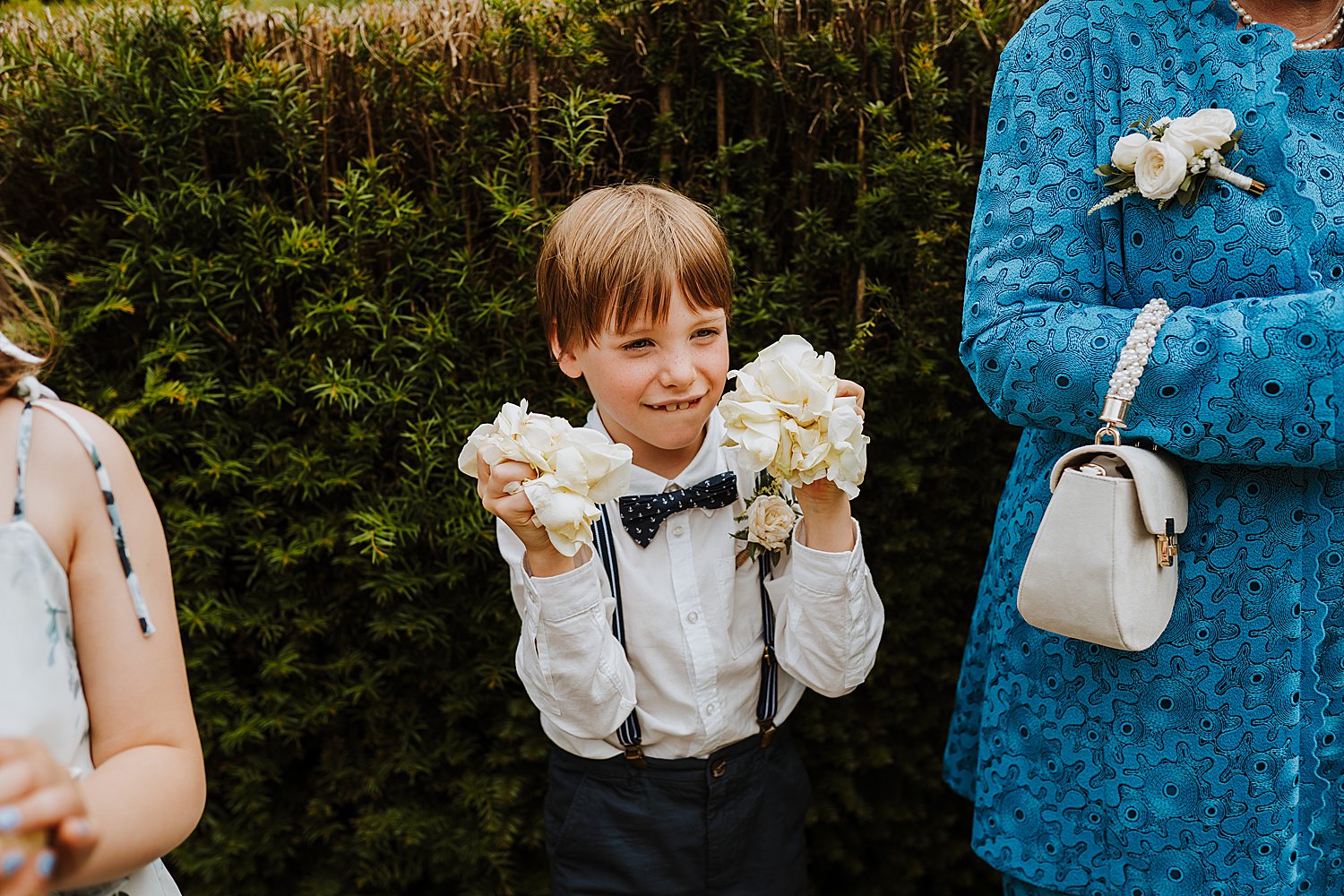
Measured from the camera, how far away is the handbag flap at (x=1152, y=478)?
176cm

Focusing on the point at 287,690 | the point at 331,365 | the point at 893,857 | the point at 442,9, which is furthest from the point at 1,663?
the point at 893,857

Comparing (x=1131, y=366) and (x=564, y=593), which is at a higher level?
(x=1131, y=366)

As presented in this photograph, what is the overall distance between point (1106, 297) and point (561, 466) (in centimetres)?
104

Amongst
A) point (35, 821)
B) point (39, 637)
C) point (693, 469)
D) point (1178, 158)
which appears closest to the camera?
point (35, 821)

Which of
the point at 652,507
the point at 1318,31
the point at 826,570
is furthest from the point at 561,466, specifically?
the point at 1318,31

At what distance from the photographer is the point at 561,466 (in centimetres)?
184

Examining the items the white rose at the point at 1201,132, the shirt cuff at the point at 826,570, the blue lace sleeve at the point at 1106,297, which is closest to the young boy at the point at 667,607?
the shirt cuff at the point at 826,570

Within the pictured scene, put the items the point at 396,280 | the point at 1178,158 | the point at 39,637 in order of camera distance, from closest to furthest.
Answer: the point at 39,637
the point at 1178,158
the point at 396,280

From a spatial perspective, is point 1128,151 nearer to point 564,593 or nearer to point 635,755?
point 564,593

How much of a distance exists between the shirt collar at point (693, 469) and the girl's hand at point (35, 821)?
Result: 122 cm

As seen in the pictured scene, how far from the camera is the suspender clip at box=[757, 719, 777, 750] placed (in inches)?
91.9

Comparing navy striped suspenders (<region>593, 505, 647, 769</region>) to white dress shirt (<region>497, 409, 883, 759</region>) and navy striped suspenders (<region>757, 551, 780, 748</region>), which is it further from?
navy striped suspenders (<region>757, 551, 780, 748</region>)

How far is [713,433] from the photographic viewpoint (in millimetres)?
2340

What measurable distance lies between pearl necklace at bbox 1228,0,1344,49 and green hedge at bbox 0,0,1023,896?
0.87 m
